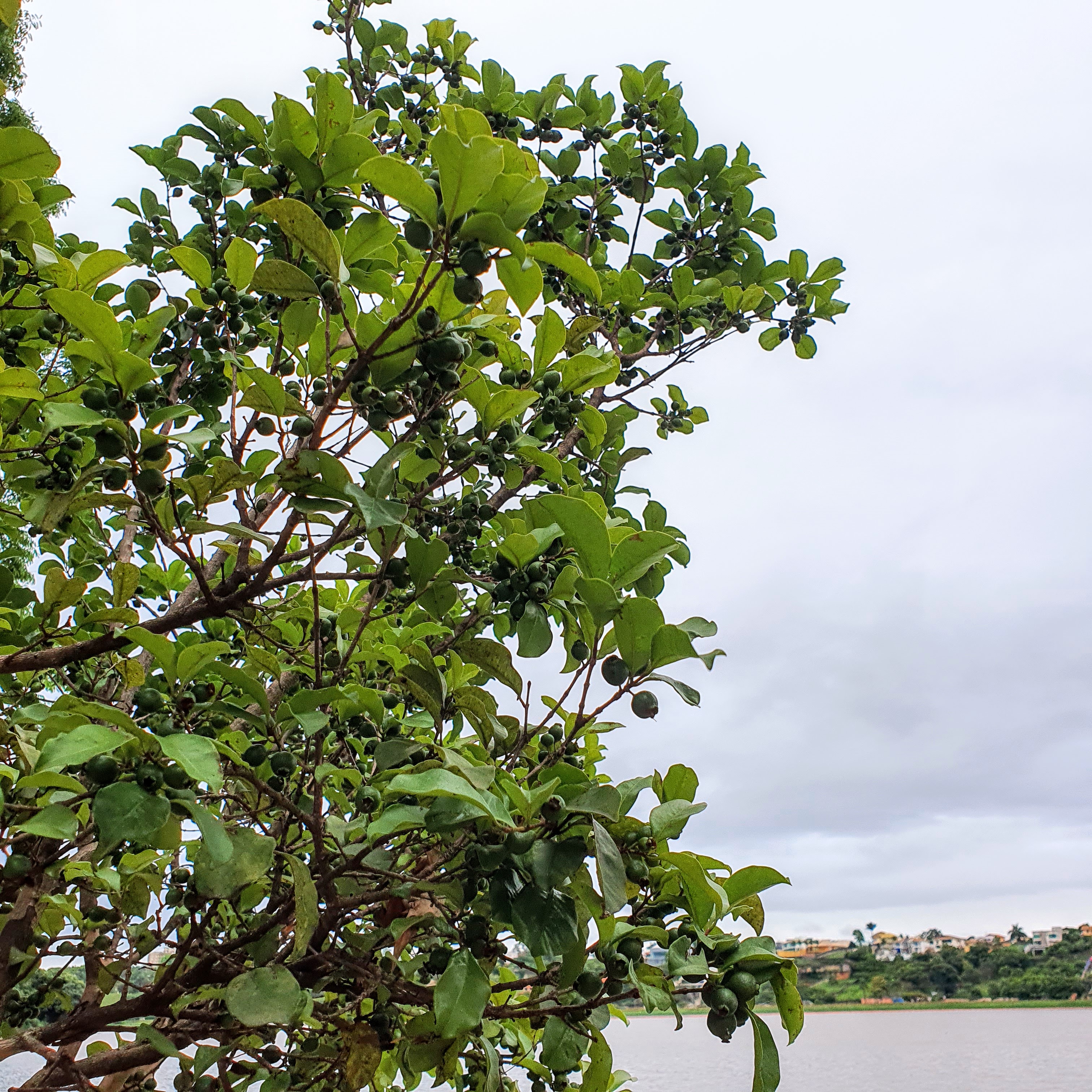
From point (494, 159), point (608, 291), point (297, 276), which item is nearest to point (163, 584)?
point (297, 276)

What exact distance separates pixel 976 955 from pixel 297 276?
32.2 m

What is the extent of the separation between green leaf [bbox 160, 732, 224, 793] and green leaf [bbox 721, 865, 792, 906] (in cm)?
72

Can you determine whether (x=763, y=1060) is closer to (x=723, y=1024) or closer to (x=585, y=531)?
(x=723, y=1024)

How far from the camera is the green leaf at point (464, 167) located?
0.95 meters

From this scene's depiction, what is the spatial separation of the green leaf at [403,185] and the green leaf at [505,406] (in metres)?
0.32

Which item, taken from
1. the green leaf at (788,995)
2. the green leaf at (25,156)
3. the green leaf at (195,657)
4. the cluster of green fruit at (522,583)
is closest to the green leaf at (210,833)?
the green leaf at (195,657)

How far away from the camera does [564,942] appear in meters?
1.07

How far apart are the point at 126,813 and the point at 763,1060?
0.81 metres

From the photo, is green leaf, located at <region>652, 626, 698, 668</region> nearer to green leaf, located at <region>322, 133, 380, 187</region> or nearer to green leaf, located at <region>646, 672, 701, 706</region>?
green leaf, located at <region>646, 672, 701, 706</region>

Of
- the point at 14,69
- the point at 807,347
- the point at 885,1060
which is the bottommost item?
the point at 885,1060

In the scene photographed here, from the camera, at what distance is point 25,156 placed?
1367 millimetres

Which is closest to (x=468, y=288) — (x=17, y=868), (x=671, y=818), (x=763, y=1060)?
(x=671, y=818)

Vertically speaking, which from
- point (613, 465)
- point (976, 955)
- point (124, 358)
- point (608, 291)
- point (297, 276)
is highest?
point (608, 291)

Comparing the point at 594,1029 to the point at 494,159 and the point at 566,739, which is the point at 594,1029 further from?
the point at 494,159
